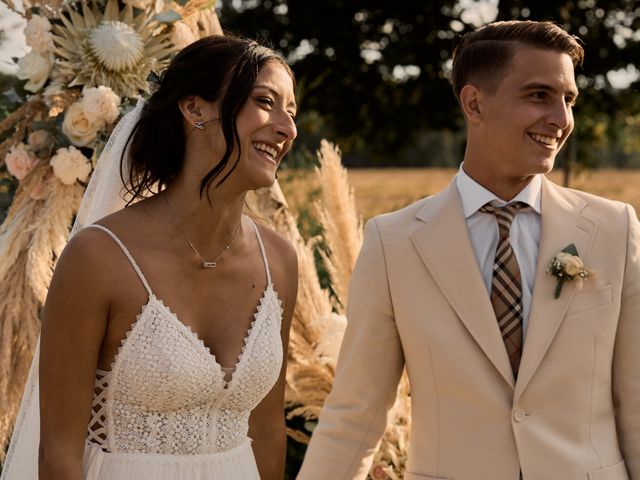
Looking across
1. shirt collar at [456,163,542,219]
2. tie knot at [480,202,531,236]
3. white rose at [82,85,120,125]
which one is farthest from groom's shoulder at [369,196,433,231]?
white rose at [82,85,120,125]

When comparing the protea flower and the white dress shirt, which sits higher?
the protea flower

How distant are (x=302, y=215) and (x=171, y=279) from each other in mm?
3187

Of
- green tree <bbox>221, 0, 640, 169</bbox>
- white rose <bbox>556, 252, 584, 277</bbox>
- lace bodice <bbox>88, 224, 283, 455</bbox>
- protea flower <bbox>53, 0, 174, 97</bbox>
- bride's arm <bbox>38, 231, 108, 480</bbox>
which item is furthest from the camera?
green tree <bbox>221, 0, 640, 169</bbox>

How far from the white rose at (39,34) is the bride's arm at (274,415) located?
57.3 inches

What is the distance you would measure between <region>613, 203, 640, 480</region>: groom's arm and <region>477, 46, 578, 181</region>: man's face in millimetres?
429

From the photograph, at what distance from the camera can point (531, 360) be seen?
2.79 m

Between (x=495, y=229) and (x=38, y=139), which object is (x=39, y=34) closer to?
(x=38, y=139)

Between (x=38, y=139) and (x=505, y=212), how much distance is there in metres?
1.99

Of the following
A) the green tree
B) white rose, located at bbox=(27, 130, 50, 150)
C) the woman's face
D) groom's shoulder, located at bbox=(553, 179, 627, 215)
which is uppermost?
the woman's face

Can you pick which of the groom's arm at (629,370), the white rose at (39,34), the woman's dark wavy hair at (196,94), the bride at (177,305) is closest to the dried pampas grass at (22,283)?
the white rose at (39,34)

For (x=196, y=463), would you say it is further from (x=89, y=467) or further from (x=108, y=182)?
(x=108, y=182)

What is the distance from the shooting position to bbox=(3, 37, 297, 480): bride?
2.54 m

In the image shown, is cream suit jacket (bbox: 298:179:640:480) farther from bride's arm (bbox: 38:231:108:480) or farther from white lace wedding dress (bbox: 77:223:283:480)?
bride's arm (bbox: 38:231:108:480)

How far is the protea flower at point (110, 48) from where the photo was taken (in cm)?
385
